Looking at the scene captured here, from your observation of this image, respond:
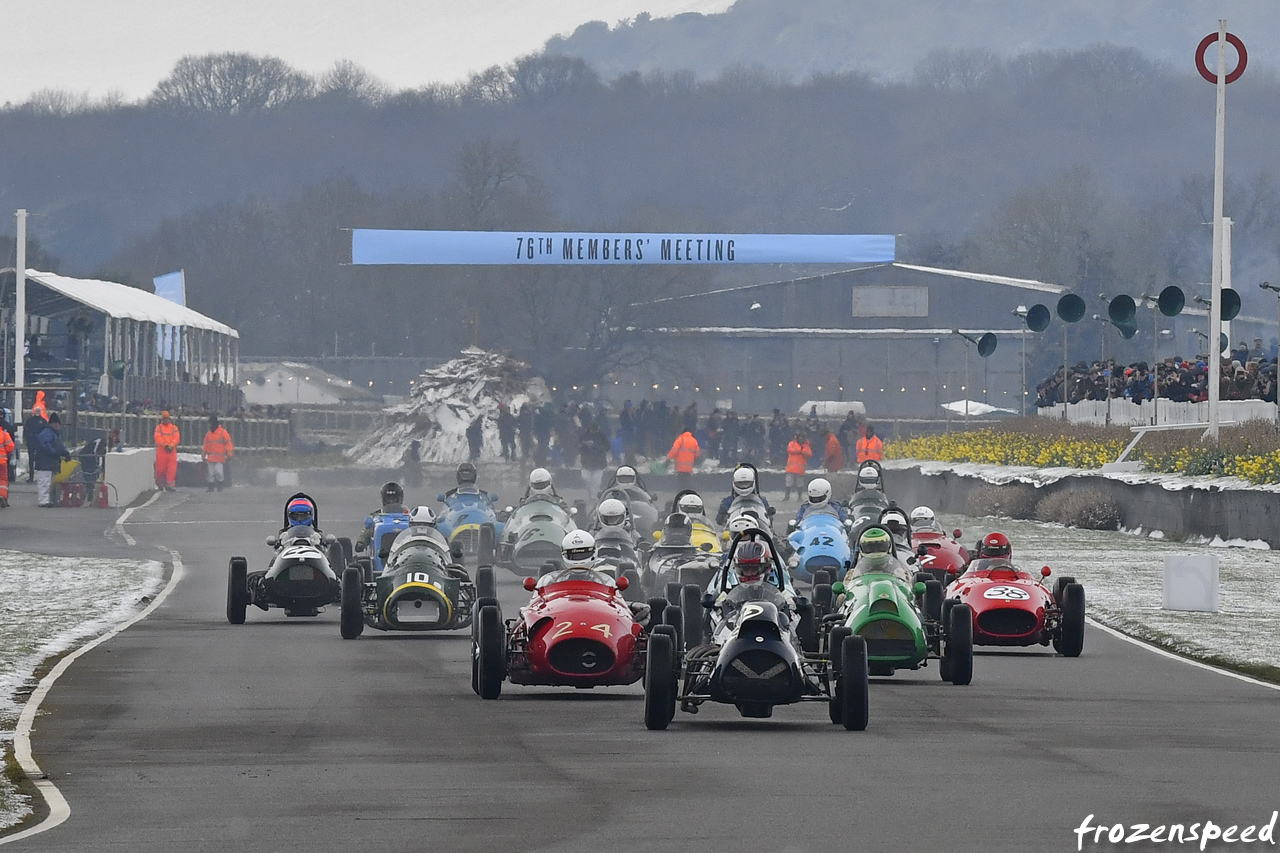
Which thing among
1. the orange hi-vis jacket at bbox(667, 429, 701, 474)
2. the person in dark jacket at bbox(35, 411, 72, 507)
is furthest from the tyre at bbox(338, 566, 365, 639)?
the orange hi-vis jacket at bbox(667, 429, 701, 474)

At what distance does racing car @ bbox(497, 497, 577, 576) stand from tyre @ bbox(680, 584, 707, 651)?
29.9ft

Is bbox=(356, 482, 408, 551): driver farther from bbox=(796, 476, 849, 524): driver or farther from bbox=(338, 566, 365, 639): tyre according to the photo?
bbox=(796, 476, 849, 524): driver

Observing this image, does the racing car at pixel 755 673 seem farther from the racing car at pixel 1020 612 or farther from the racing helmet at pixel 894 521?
the racing helmet at pixel 894 521

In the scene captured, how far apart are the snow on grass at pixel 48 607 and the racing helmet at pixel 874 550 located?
709 centimetres

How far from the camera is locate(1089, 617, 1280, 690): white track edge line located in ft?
62.7

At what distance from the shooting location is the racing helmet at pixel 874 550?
63.3 feet

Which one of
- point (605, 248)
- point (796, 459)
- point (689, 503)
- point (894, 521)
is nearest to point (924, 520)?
point (894, 521)

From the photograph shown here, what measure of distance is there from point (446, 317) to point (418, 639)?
349 feet

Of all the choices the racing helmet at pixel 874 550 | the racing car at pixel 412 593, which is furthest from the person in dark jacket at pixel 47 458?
the racing helmet at pixel 874 550

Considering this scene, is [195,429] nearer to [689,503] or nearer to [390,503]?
[390,503]

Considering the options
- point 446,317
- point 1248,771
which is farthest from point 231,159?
point 1248,771

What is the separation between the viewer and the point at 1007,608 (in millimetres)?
20828

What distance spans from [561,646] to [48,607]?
442 inches

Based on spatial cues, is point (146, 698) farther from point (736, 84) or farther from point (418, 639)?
point (736, 84)
